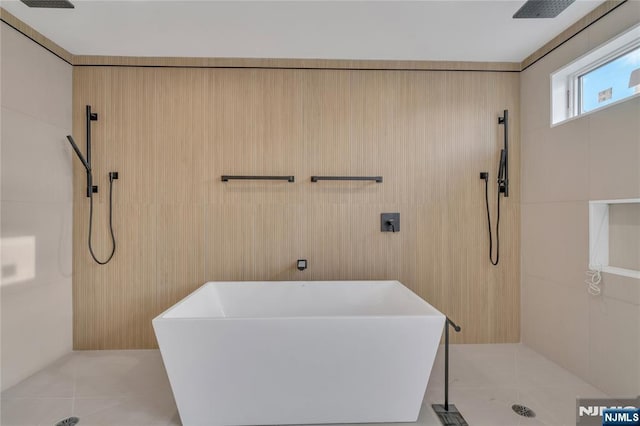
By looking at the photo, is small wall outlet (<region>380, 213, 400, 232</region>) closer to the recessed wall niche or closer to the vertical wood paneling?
the vertical wood paneling

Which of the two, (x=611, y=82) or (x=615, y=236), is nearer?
(x=615, y=236)

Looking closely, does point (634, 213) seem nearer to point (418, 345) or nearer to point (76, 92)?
point (418, 345)

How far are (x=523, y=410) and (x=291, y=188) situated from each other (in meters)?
2.11

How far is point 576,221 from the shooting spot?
7.25 ft

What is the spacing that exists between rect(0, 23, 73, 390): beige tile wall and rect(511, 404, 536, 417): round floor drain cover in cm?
313

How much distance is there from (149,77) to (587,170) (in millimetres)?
3300

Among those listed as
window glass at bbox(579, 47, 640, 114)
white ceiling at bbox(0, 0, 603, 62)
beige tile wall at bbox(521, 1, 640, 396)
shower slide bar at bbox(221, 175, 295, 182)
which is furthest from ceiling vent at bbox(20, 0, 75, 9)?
window glass at bbox(579, 47, 640, 114)

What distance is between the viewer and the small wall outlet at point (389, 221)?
2695 mm

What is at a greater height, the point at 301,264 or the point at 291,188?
the point at 291,188

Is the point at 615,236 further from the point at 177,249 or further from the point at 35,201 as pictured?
the point at 35,201

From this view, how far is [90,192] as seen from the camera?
8.45 feet

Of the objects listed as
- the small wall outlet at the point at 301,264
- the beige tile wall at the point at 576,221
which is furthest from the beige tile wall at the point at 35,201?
the beige tile wall at the point at 576,221

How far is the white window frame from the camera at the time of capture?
207cm

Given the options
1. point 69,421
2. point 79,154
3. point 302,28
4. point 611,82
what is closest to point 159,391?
point 69,421
